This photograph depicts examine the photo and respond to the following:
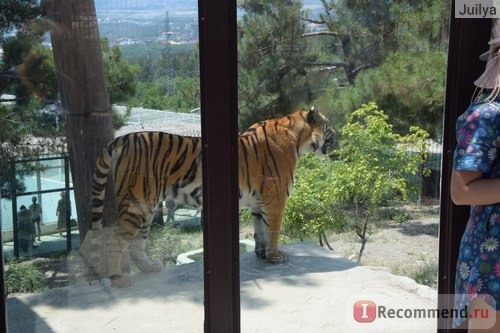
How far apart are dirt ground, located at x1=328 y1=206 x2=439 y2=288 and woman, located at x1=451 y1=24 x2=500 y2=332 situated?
2.53ft

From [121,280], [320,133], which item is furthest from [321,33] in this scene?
[121,280]

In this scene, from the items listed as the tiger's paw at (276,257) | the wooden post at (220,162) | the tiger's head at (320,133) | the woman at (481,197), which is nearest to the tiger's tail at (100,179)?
the wooden post at (220,162)

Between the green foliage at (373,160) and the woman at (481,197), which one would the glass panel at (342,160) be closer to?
the green foliage at (373,160)

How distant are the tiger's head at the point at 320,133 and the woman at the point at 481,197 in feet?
2.73

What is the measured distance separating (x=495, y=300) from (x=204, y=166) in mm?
1318

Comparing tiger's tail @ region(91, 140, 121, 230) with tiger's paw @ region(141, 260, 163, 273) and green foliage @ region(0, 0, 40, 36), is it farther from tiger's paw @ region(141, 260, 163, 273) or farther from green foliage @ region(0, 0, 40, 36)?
green foliage @ region(0, 0, 40, 36)

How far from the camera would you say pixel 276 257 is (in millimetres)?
3168

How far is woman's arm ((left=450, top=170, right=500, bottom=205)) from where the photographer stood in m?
2.23

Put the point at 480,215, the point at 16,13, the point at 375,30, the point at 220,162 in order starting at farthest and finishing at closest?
Answer: the point at 375,30 → the point at 220,162 → the point at 16,13 → the point at 480,215

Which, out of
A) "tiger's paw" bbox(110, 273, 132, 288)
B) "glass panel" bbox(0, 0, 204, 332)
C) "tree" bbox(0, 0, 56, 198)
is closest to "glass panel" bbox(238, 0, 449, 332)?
"glass panel" bbox(0, 0, 204, 332)

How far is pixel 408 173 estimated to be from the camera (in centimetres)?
327

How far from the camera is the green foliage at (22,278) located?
2.88 meters

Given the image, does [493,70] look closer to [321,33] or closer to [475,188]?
[475,188]

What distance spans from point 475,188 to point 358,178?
3.35 feet
